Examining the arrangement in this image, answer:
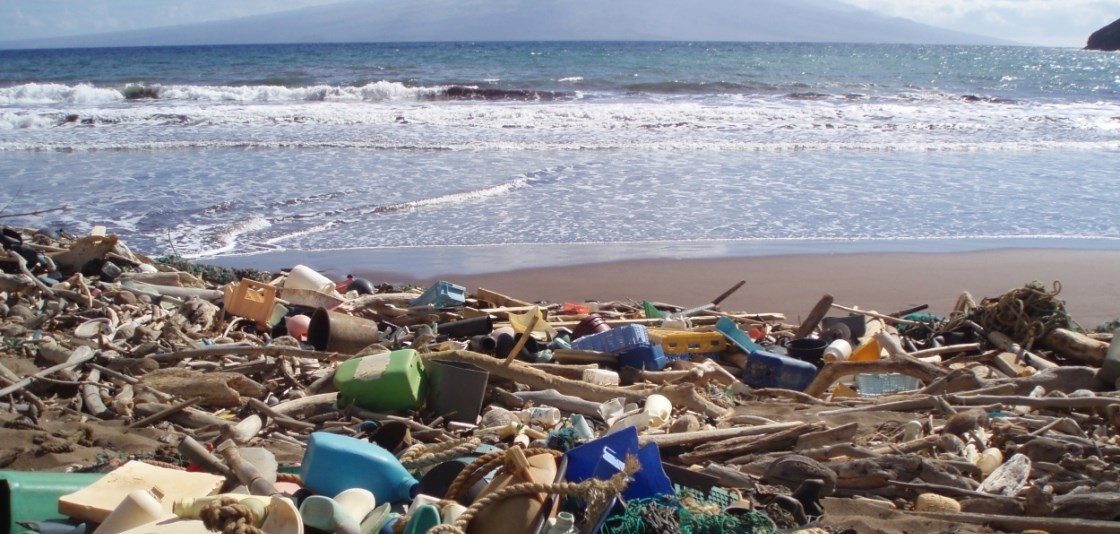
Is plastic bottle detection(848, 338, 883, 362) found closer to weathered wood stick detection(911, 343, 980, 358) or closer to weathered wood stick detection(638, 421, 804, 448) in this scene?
weathered wood stick detection(911, 343, 980, 358)

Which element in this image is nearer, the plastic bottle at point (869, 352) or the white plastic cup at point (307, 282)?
the plastic bottle at point (869, 352)

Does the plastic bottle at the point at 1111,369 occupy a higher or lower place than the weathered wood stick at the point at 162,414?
higher

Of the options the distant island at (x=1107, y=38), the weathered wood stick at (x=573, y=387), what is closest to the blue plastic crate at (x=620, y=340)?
the weathered wood stick at (x=573, y=387)

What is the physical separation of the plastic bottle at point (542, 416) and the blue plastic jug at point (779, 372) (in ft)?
4.93

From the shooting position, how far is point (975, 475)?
350cm

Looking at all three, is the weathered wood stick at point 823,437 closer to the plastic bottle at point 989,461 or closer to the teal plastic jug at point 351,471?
the plastic bottle at point 989,461

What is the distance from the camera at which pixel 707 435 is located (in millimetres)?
3684

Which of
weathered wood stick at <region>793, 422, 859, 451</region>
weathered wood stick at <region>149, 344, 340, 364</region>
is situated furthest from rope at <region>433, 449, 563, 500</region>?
weathered wood stick at <region>149, 344, 340, 364</region>

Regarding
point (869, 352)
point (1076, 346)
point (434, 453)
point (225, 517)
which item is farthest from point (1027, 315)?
point (225, 517)

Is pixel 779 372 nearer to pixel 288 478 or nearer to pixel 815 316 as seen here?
pixel 815 316

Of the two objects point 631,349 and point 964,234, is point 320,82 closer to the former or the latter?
point 964,234

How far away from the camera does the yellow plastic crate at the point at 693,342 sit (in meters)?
5.53

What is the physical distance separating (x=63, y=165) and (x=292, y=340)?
39.3 feet

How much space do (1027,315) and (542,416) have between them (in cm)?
353
